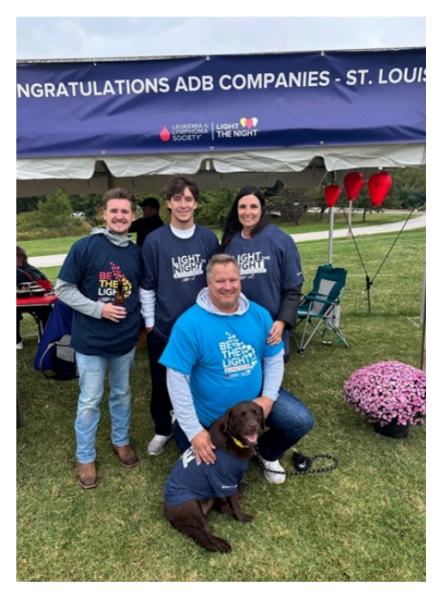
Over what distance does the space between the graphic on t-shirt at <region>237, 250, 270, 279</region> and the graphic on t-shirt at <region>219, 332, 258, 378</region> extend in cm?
64

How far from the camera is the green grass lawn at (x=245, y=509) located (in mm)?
2189

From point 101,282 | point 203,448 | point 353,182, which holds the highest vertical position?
point 353,182

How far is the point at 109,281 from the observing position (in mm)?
2641

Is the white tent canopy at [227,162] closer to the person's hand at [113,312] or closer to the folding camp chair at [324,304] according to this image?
the person's hand at [113,312]

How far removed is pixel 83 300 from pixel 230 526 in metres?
1.57

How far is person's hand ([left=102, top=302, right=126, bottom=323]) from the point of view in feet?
8.47

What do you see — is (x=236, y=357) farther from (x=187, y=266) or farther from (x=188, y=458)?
(x=187, y=266)

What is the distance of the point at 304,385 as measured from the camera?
435 centimetres

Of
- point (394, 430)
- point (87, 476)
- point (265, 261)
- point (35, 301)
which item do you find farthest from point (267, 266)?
point (35, 301)

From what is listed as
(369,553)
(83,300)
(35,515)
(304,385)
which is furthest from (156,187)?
(369,553)

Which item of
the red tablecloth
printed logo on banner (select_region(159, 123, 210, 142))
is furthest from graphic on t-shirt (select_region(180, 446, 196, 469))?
the red tablecloth

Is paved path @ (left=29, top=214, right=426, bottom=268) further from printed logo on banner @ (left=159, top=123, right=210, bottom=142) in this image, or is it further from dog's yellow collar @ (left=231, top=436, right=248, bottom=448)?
dog's yellow collar @ (left=231, top=436, right=248, bottom=448)

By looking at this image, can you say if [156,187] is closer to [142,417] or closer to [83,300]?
[142,417]

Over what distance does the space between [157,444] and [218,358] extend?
120cm
